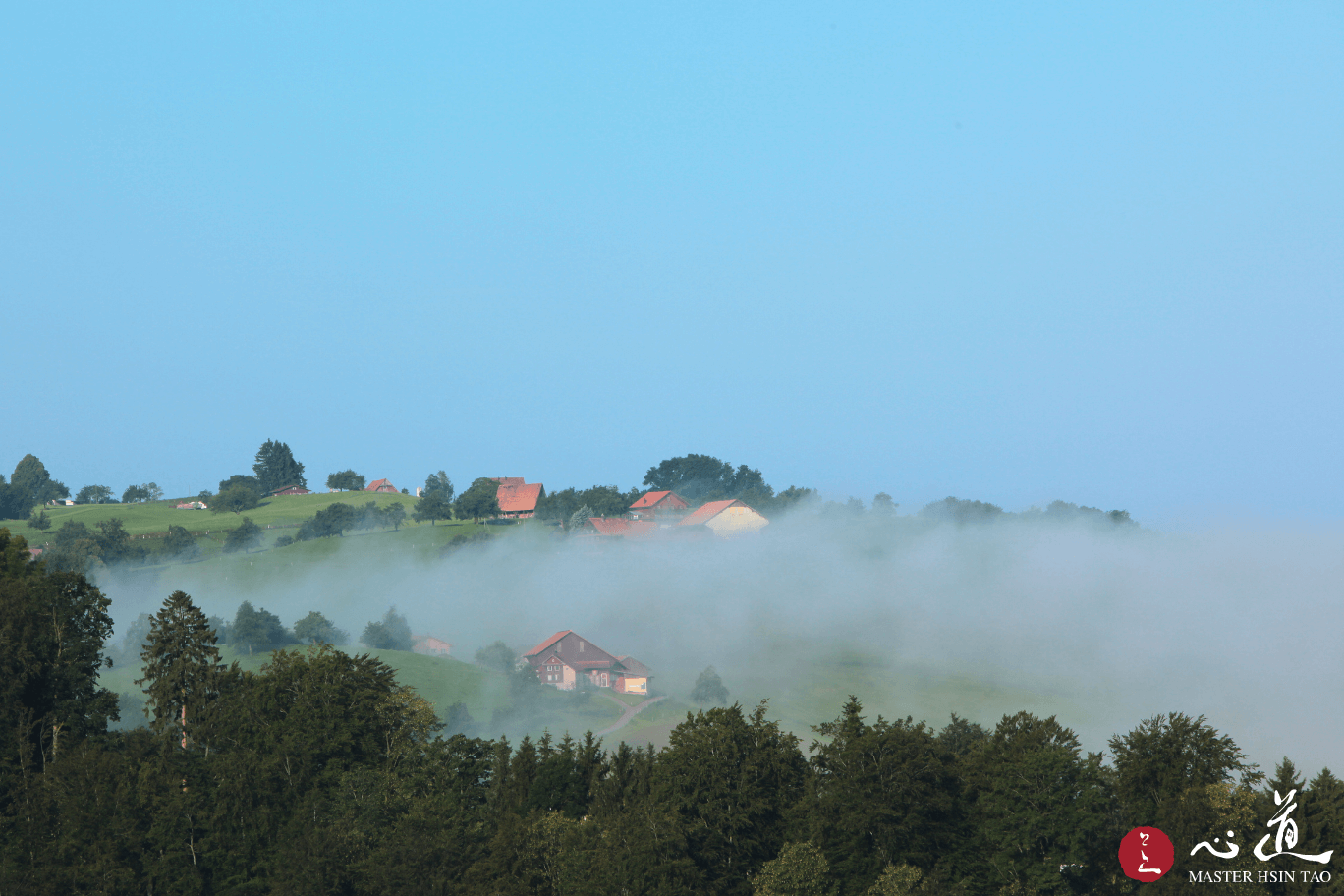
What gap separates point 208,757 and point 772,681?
273 feet

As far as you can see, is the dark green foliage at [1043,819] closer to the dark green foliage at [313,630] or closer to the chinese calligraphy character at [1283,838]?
the chinese calligraphy character at [1283,838]

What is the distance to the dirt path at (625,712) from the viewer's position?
355 ft

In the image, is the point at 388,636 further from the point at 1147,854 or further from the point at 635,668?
the point at 1147,854

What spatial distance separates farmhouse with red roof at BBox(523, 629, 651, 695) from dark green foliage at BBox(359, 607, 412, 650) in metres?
23.6

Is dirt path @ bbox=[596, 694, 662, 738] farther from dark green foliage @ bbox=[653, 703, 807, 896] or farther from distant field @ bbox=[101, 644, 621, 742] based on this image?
dark green foliage @ bbox=[653, 703, 807, 896]

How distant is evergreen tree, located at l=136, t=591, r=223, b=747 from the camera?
A: 63.8 m

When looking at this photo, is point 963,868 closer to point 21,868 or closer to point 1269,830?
point 1269,830

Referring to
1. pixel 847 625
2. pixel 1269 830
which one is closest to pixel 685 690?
pixel 847 625

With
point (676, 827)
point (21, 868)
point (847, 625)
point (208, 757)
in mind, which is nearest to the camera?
point (676, 827)

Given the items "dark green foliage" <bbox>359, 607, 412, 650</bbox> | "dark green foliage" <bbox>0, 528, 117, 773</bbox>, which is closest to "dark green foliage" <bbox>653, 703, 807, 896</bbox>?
"dark green foliage" <bbox>0, 528, 117, 773</bbox>

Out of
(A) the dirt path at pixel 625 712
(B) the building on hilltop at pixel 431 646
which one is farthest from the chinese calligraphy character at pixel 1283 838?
(B) the building on hilltop at pixel 431 646

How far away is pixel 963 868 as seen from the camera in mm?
47125

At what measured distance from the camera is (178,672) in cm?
6369

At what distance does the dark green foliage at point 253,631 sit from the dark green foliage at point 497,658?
2500 centimetres
